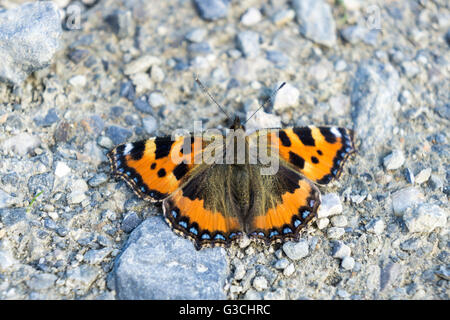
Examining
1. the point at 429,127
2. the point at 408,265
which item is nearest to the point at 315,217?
the point at 408,265

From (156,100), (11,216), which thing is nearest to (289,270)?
(156,100)

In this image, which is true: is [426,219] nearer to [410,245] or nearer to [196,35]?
[410,245]

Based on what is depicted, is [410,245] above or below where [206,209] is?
below

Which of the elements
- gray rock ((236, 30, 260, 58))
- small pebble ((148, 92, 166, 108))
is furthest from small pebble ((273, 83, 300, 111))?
small pebble ((148, 92, 166, 108))

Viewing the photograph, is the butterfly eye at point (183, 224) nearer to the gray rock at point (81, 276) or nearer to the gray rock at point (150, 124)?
the gray rock at point (81, 276)

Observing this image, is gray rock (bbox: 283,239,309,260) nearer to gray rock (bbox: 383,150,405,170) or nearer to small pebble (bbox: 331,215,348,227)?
small pebble (bbox: 331,215,348,227)

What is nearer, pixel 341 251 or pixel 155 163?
pixel 341 251
